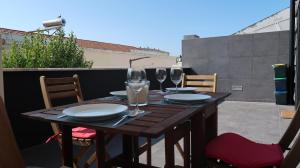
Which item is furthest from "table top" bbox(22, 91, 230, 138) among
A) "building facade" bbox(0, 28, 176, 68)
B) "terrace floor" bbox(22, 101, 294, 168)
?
"building facade" bbox(0, 28, 176, 68)

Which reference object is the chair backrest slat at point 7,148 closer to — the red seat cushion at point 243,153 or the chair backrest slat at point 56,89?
the chair backrest slat at point 56,89

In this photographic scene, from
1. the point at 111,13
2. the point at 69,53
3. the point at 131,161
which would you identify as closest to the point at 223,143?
the point at 131,161

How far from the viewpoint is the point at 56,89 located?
1940mm

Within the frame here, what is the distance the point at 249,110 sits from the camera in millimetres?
4949

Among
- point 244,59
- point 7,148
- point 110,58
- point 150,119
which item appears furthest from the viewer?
point 110,58

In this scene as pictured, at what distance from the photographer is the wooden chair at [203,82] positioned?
8.03 ft

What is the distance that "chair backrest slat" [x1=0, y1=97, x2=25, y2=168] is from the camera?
928 millimetres

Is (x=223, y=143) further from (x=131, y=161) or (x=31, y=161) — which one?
(x=31, y=161)

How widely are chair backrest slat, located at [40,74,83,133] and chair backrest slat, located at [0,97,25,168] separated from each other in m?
0.77

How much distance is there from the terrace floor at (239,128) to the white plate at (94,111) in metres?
1.27

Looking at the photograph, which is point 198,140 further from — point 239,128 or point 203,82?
point 239,128

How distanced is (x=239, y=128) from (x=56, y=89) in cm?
267

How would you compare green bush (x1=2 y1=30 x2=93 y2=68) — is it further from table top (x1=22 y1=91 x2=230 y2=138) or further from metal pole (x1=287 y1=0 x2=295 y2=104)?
metal pole (x1=287 y1=0 x2=295 y2=104)

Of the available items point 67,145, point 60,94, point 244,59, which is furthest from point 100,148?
point 244,59
